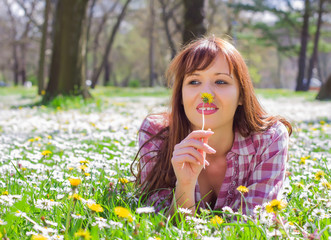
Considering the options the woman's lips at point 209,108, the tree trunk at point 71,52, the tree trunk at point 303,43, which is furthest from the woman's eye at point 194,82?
the tree trunk at point 303,43

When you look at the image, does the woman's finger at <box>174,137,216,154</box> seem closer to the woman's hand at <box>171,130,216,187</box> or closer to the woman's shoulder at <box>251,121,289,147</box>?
the woman's hand at <box>171,130,216,187</box>

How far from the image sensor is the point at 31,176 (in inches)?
100

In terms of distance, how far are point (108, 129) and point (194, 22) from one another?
472cm

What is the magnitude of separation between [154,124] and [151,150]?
0.23m

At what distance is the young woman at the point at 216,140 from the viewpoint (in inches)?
88.3

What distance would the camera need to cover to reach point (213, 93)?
2.26 m

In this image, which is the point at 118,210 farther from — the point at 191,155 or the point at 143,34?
the point at 143,34

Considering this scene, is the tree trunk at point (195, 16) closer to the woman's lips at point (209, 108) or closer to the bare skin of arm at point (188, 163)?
the woman's lips at point (209, 108)

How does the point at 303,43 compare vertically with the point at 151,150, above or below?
above

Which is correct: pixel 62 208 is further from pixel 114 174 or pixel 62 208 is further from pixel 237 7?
pixel 237 7

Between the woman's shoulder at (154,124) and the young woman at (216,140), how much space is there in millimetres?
33

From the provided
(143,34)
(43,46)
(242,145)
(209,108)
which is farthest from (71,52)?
(143,34)

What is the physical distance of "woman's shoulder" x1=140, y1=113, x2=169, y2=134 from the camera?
9.11 feet

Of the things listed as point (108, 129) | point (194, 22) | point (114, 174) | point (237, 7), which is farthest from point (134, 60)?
point (114, 174)
